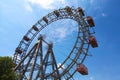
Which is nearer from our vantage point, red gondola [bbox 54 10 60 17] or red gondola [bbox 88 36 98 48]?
red gondola [bbox 88 36 98 48]

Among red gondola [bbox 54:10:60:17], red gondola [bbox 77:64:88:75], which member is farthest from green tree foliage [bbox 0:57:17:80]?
red gondola [bbox 54:10:60:17]

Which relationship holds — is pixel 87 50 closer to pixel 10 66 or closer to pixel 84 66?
pixel 84 66

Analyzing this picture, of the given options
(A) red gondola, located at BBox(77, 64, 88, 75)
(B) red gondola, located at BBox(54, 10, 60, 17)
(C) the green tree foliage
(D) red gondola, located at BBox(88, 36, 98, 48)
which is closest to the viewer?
(C) the green tree foliage

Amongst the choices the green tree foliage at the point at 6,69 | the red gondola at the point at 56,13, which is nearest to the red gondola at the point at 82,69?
the red gondola at the point at 56,13

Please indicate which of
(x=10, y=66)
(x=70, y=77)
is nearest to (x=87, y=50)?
(x=70, y=77)

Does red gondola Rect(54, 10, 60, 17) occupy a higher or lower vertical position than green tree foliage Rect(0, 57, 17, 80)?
higher

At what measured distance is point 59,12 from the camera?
155 feet

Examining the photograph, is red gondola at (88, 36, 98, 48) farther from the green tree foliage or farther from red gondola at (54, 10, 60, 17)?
the green tree foliage

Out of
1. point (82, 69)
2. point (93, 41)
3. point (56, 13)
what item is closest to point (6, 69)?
point (82, 69)

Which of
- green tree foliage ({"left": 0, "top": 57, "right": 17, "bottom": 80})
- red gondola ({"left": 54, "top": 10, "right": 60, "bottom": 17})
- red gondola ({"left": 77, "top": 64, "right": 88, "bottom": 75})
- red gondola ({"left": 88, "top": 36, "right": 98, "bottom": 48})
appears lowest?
green tree foliage ({"left": 0, "top": 57, "right": 17, "bottom": 80})

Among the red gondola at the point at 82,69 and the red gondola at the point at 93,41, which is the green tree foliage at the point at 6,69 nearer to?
the red gondola at the point at 82,69

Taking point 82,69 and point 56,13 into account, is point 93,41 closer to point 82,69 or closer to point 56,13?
point 82,69

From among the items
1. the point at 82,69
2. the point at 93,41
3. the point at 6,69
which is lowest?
the point at 6,69

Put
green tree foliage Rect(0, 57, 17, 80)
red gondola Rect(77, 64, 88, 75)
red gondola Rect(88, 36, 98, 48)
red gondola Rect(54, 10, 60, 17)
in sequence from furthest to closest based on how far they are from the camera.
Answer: red gondola Rect(54, 10, 60, 17), red gondola Rect(88, 36, 98, 48), red gondola Rect(77, 64, 88, 75), green tree foliage Rect(0, 57, 17, 80)
